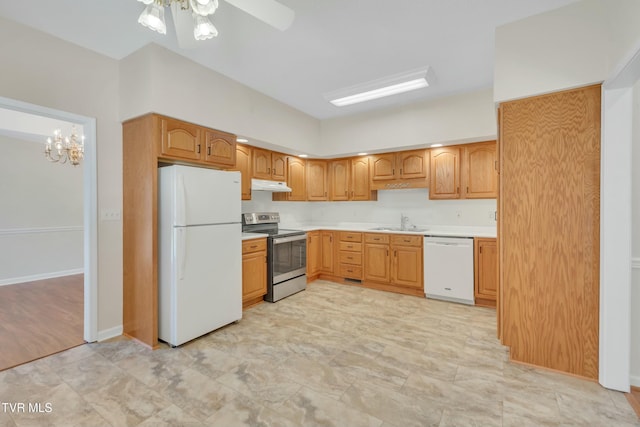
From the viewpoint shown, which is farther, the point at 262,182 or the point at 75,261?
the point at 75,261

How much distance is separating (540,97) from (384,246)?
2666 mm

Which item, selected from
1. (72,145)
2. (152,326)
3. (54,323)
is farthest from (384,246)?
(72,145)

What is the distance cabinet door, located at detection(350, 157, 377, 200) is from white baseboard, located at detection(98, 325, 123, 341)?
12.0 ft

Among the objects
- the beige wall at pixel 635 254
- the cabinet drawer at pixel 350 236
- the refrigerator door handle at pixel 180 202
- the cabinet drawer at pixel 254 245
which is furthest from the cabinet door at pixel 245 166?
the beige wall at pixel 635 254

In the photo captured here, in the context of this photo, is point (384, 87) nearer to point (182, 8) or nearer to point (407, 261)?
point (182, 8)

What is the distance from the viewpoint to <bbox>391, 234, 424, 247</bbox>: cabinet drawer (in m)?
4.05

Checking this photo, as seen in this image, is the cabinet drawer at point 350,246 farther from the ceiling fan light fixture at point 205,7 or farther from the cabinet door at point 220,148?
the ceiling fan light fixture at point 205,7

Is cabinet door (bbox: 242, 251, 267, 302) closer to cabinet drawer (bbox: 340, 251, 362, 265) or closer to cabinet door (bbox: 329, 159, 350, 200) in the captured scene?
cabinet drawer (bbox: 340, 251, 362, 265)

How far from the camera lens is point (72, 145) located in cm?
454

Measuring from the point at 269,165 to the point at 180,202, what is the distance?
1.96 m

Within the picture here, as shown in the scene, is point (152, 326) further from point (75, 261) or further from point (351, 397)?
point (75, 261)

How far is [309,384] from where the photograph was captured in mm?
2072

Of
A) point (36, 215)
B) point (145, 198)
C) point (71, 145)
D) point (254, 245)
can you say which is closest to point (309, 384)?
point (254, 245)

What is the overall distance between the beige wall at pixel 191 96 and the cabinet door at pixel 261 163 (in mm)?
257
